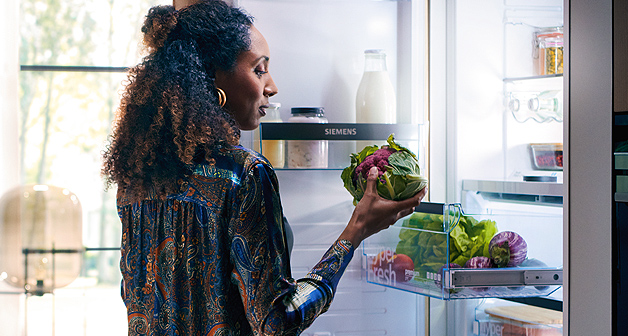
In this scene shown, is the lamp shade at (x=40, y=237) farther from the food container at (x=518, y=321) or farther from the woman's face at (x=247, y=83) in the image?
the food container at (x=518, y=321)

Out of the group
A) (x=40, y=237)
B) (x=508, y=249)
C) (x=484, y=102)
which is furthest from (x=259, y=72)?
(x=40, y=237)

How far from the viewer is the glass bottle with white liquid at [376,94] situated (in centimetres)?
162

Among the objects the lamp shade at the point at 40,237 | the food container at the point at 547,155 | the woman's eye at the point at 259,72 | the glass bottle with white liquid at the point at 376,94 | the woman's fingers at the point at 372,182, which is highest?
the glass bottle with white liquid at the point at 376,94

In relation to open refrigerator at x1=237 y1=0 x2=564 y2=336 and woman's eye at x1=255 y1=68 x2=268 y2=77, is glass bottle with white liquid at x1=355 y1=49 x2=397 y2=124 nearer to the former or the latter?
open refrigerator at x1=237 y1=0 x2=564 y2=336

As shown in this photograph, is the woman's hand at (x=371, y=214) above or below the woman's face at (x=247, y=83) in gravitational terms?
below

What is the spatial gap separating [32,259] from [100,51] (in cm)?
72

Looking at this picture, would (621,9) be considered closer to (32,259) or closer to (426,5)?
(426,5)

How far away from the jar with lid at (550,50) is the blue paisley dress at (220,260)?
3.71 ft

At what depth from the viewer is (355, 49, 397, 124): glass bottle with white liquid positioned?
162cm

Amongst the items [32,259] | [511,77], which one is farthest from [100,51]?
[511,77]

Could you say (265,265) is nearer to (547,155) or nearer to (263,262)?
(263,262)

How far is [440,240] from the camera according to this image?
1.39 meters

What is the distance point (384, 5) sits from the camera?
1.73 m

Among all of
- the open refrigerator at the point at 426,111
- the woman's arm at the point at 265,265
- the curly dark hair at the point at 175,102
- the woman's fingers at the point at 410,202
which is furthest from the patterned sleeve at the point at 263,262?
the open refrigerator at the point at 426,111
